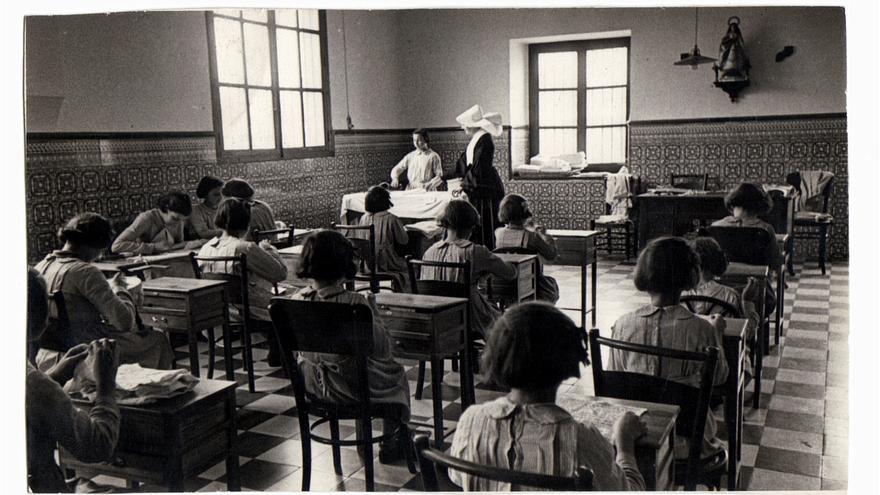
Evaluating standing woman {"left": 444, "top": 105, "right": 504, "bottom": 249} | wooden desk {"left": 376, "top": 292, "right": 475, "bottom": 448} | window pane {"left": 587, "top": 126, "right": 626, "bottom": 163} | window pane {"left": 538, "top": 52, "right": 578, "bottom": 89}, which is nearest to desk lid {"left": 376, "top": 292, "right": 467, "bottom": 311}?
wooden desk {"left": 376, "top": 292, "right": 475, "bottom": 448}

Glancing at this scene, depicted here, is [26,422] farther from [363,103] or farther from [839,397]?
[363,103]

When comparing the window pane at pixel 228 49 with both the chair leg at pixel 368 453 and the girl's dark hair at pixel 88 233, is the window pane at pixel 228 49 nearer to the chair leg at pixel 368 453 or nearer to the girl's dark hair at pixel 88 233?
the girl's dark hair at pixel 88 233

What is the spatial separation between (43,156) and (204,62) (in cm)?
180

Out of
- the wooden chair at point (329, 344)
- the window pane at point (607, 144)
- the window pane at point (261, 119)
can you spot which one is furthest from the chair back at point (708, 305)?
the window pane at point (607, 144)

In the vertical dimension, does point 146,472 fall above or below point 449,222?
below

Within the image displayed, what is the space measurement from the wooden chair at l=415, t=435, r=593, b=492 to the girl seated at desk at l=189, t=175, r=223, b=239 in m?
4.62

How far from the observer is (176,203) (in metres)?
5.36

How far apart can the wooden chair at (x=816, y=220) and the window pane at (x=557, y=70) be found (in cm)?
285

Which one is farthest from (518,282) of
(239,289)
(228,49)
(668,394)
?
(228,49)

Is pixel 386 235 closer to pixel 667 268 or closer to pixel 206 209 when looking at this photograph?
pixel 206 209

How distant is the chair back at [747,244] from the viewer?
4137mm

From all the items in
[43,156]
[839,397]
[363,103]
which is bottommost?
[839,397]
